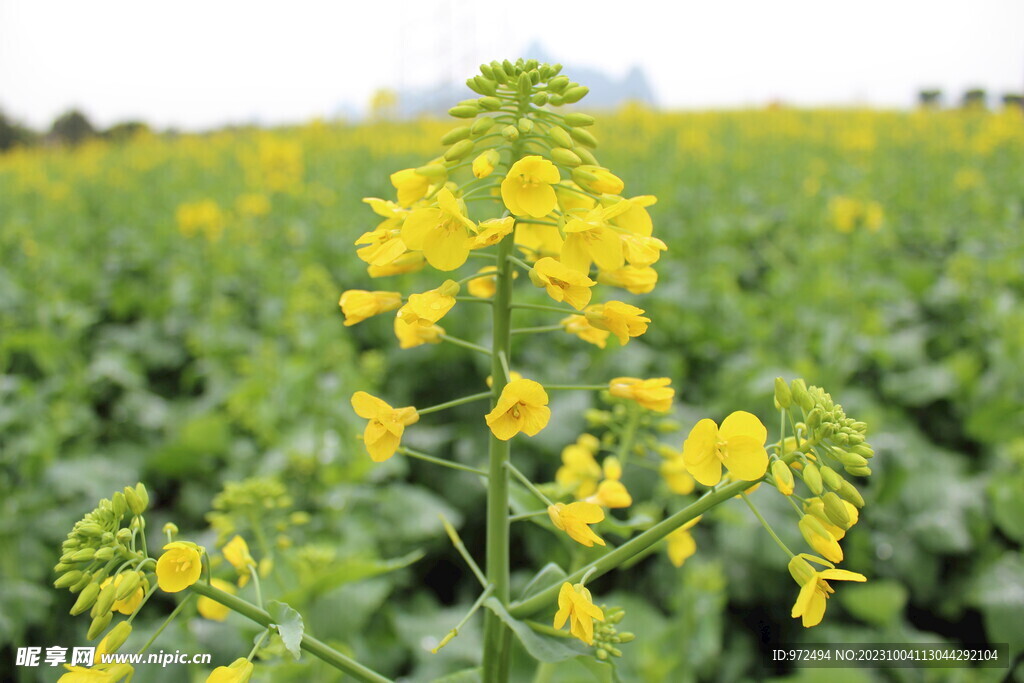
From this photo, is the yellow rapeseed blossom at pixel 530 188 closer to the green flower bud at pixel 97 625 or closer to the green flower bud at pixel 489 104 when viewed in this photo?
the green flower bud at pixel 489 104

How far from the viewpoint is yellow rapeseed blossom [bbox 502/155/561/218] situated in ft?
3.13

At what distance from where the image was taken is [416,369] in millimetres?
4391

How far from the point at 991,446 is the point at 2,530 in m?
4.80

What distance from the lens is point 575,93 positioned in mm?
1098

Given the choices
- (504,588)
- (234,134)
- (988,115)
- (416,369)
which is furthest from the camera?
(234,134)

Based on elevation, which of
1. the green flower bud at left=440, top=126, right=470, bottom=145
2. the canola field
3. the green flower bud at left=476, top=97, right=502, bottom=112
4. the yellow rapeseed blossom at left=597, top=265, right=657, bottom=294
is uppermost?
the green flower bud at left=476, top=97, right=502, bottom=112

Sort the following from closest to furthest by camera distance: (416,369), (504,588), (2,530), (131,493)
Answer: (131,493)
(504,588)
(2,530)
(416,369)

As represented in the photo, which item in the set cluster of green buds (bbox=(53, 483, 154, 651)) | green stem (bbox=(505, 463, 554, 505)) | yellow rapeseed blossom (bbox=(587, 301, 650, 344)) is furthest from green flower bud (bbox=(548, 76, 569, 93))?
cluster of green buds (bbox=(53, 483, 154, 651))

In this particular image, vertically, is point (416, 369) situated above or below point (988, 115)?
below

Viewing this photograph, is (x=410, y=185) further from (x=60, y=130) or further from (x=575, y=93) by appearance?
(x=60, y=130)

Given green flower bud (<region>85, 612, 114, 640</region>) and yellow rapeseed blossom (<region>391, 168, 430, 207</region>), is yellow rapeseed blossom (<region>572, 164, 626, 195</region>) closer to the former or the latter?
yellow rapeseed blossom (<region>391, 168, 430, 207</region>)

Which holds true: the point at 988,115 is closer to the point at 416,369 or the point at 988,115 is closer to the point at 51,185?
the point at 416,369

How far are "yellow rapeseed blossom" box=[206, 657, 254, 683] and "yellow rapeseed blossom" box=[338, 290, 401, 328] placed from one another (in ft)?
1.73

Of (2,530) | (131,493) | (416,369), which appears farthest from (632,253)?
(416,369)
